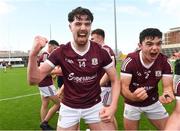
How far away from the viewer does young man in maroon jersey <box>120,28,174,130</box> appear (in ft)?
20.4

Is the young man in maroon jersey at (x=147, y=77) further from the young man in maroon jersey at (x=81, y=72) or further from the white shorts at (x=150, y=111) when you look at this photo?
the young man in maroon jersey at (x=81, y=72)

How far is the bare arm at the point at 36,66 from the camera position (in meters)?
4.94

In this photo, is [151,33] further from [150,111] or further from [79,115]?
[79,115]

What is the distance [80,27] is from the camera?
554 centimetres

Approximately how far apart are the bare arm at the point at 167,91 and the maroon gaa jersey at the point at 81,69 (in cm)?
95

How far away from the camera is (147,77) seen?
6.55m

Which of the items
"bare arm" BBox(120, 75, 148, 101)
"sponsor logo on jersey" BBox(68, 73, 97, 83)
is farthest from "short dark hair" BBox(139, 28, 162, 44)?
"sponsor logo on jersey" BBox(68, 73, 97, 83)

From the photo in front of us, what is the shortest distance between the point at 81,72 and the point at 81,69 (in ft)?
0.15

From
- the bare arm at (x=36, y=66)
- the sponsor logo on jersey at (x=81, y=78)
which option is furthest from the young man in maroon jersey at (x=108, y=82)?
the bare arm at (x=36, y=66)

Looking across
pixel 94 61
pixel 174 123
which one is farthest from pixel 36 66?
pixel 174 123

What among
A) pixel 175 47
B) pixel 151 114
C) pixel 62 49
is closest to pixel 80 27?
pixel 62 49

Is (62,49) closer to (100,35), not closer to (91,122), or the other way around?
(91,122)

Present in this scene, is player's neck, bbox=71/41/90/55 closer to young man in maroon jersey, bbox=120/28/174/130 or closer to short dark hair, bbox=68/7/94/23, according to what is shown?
short dark hair, bbox=68/7/94/23

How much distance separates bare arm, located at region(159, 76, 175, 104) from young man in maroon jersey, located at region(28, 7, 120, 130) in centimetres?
74
